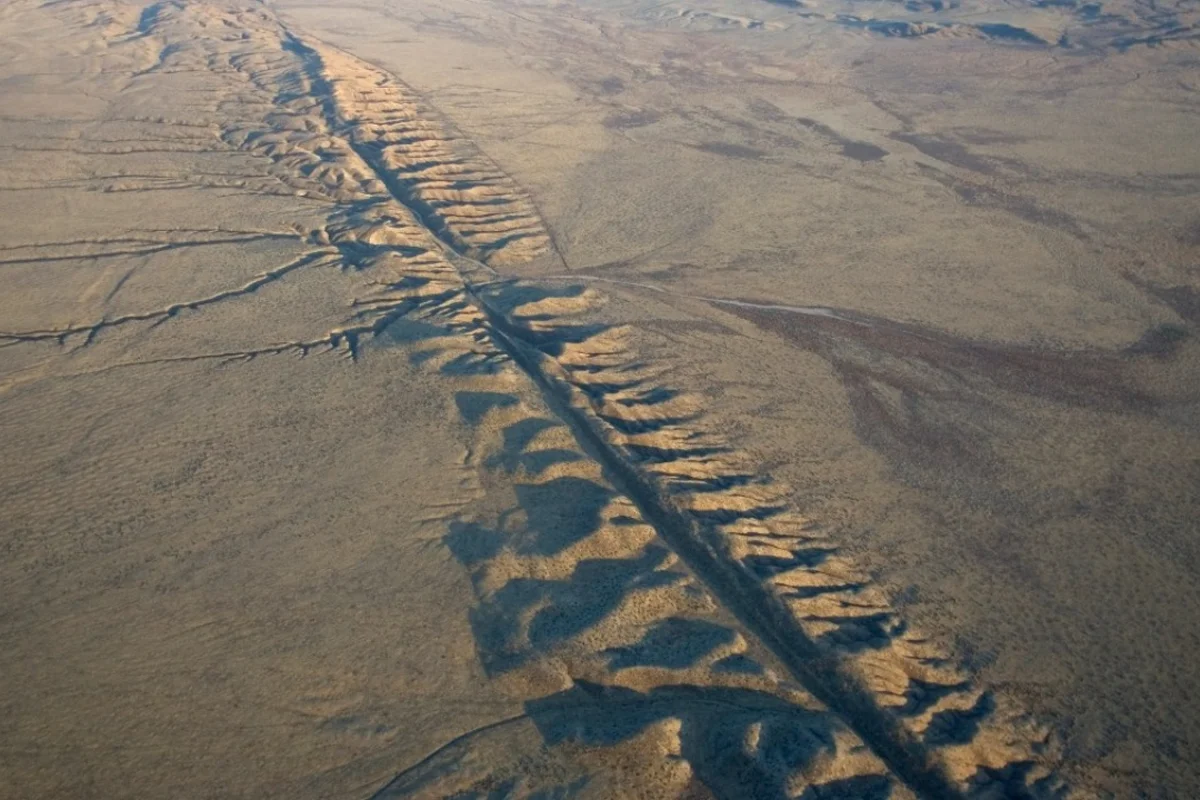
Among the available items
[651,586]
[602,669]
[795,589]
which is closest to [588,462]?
[651,586]

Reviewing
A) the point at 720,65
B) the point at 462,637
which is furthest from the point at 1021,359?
the point at 720,65

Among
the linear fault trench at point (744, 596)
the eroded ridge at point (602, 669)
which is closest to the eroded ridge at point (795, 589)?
the linear fault trench at point (744, 596)

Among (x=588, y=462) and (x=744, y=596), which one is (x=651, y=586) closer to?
(x=744, y=596)

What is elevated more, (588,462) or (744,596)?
(588,462)

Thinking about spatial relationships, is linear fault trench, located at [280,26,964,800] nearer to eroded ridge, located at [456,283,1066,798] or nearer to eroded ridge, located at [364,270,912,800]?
eroded ridge, located at [456,283,1066,798]

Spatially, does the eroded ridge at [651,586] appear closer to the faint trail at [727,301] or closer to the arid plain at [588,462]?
the arid plain at [588,462]

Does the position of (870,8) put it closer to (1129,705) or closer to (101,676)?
(1129,705)
